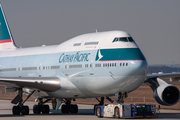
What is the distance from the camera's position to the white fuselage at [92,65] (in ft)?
80.0

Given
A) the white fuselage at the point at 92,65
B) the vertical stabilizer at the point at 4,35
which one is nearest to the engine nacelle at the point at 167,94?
the white fuselage at the point at 92,65

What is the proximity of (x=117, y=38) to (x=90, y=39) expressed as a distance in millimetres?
2613

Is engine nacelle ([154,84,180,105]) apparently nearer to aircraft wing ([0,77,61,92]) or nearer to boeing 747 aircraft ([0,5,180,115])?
boeing 747 aircraft ([0,5,180,115])

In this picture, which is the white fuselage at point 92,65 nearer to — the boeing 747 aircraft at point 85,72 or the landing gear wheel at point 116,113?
the boeing 747 aircraft at point 85,72

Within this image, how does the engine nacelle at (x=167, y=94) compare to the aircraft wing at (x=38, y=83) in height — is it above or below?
below

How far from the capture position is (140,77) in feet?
79.3

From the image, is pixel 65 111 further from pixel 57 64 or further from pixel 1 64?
pixel 1 64

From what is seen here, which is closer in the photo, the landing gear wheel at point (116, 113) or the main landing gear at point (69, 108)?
the landing gear wheel at point (116, 113)

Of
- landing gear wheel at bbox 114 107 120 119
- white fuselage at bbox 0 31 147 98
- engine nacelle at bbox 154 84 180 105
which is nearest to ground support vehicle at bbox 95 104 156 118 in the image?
landing gear wheel at bbox 114 107 120 119

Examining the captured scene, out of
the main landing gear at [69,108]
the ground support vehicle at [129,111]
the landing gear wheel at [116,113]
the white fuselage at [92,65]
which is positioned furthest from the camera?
the main landing gear at [69,108]

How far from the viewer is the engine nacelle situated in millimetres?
27844

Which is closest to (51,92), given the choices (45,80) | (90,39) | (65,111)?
(45,80)

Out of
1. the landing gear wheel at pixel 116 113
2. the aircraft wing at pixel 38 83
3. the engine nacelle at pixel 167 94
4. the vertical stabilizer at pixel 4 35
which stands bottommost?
the landing gear wheel at pixel 116 113

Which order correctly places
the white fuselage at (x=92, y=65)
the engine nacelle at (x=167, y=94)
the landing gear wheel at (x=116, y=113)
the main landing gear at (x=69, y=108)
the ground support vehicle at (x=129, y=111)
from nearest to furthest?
the ground support vehicle at (x=129, y=111) < the white fuselage at (x=92, y=65) < the landing gear wheel at (x=116, y=113) < the engine nacelle at (x=167, y=94) < the main landing gear at (x=69, y=108)
